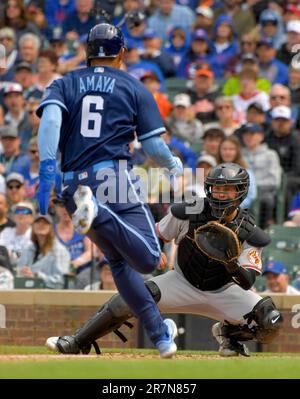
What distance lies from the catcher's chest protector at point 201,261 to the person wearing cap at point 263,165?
168 inches

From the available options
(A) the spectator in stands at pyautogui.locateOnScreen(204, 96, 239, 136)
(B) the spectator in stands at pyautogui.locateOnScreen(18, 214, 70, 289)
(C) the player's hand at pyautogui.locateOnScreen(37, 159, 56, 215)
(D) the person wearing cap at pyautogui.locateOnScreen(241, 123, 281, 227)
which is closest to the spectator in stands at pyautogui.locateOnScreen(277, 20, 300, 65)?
(A) the spectator in stands at pyautogui.locateOnScreen(204, 96, 239, 136)

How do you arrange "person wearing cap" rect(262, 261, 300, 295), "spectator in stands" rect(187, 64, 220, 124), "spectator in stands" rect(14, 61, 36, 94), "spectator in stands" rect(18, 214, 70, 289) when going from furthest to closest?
"spectator in stands" rect(14, 61, 36, 94) → "spectator in stands" rect(187, 64, 220, 124) → "spectator in stands" rect(18, 214, 70, 289) → "person wearing cap" rect(262, 261, 300, 295)

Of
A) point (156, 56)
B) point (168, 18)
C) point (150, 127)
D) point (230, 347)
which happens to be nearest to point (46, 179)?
point (150, 127)

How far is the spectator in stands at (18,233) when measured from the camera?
42.5ft

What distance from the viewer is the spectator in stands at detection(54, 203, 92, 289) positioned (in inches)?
503

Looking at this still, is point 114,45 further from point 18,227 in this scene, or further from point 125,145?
point 18,227

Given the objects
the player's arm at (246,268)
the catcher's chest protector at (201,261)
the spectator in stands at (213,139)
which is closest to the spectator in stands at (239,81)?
the spectator in stands at (213,139)

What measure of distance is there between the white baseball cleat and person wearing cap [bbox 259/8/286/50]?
373 inches

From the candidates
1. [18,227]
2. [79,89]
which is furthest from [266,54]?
[79,89]

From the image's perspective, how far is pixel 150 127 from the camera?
803 cm

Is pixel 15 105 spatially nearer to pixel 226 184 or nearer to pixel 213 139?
pixel 213 139

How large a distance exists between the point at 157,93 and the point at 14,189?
2.73m

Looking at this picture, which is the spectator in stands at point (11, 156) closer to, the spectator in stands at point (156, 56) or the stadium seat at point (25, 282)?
the stadium seat at point (25, 282)

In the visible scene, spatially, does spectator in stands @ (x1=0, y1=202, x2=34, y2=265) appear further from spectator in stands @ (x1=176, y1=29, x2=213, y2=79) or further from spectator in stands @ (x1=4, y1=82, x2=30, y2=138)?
spectator in stands @ (x1=176, y1=29, x2=213, y2=79)
